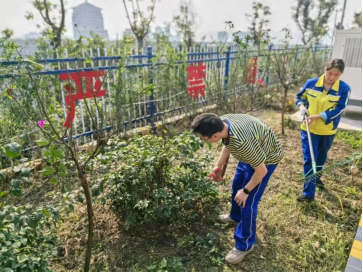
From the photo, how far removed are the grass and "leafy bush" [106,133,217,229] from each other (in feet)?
0.66

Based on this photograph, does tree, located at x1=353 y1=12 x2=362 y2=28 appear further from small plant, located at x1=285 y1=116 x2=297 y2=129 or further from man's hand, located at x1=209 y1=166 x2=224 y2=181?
man's hand, located at x1=209 y1=166 x2=224 y2=181

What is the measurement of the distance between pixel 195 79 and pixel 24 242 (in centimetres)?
504

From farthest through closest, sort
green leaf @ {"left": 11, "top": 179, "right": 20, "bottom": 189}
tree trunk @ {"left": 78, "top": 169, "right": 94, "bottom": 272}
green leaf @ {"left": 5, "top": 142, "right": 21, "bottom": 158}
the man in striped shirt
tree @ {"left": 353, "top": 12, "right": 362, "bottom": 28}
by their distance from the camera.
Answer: tree @ {"left": 353, "top": 12, "right": 362, "bottom": 28} < the man in striped shirt < tree trunk @ {"left": 78, "top": 169, "right": 94, "bottom": 272} < green leaf @ {"left": 11, "top": 179, "right": 20, "bottom": 189} < green leaf @ {"left": 5, "top": 142, "right": 21, "bottom": 158}

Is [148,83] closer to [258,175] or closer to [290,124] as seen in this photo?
[258,175]

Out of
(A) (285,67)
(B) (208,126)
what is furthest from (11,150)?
(A) (285,67)

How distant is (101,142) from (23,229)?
68 cm

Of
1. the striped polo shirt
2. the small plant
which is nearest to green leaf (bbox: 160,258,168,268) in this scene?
the striped polo shirt

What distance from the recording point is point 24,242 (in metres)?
1.53

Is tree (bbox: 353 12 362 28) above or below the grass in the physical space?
above

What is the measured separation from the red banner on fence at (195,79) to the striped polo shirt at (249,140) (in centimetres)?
390

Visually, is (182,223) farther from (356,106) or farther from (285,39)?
(356,106)

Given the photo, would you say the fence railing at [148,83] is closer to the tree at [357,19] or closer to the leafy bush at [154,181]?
the leafy bush at [154,181]

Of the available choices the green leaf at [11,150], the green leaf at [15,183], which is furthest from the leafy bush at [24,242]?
the green leaf at [11,150]

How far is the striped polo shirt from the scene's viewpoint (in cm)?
185
